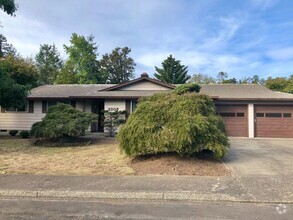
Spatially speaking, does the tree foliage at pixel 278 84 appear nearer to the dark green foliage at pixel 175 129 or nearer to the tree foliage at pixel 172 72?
the tree foliage at pixel 172 72

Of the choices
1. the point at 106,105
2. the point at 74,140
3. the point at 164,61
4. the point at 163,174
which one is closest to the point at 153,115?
the point at 163,174

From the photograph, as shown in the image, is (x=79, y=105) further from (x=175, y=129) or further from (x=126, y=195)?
(x=126, y=195)

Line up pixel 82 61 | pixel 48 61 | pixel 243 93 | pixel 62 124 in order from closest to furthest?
pixel 62 124
pixel 243 93
pixel 82 61
pixel 48 61

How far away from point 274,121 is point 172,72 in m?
32.0

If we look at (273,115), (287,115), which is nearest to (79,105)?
(273,115)

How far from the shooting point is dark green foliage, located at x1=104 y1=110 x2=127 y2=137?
16922 mm

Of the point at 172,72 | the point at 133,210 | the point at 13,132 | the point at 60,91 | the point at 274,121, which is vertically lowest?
the point at 133,210

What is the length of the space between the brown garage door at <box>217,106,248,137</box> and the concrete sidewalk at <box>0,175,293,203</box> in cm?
1144

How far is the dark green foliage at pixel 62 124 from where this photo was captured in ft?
42.9

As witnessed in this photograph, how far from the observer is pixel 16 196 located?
5762mm

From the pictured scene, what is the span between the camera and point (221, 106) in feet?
60.4

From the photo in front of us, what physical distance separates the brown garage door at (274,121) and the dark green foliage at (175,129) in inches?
389

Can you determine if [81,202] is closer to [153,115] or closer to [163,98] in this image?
[153,115]

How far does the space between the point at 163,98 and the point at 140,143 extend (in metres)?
2.07
